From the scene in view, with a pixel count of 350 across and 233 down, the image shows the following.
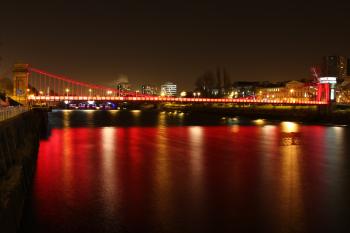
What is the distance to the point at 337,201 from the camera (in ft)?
38.4

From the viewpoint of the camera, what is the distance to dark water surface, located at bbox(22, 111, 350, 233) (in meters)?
9.66

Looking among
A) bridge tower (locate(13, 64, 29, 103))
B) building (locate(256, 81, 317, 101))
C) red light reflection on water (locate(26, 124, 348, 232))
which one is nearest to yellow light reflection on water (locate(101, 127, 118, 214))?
red light reflection on water (locate(26, 124, 348, 232))

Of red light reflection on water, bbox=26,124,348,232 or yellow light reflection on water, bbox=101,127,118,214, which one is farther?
yellow light reflection on water, bbox=101,127,118,214

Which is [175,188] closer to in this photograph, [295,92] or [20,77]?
[20,77]

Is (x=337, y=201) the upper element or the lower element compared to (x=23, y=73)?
lower

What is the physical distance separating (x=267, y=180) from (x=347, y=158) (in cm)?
709

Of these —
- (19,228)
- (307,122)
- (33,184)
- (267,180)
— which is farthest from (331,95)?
(19,228)

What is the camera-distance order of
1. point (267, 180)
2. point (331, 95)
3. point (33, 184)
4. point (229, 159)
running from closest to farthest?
point (33, 184) < point (267, 180) < point (229, 159) < point (331, 95)

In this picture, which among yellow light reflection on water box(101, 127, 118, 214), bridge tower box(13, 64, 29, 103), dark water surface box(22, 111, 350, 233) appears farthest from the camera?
bridge tower box(13, 64, 29, 103)

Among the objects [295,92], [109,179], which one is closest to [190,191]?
[109,179]

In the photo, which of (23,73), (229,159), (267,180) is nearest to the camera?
(267,180)

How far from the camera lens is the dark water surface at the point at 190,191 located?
31.7 feet

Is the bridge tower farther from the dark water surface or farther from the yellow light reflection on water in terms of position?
the dark water surface

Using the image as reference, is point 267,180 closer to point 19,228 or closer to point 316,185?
point 316,185
